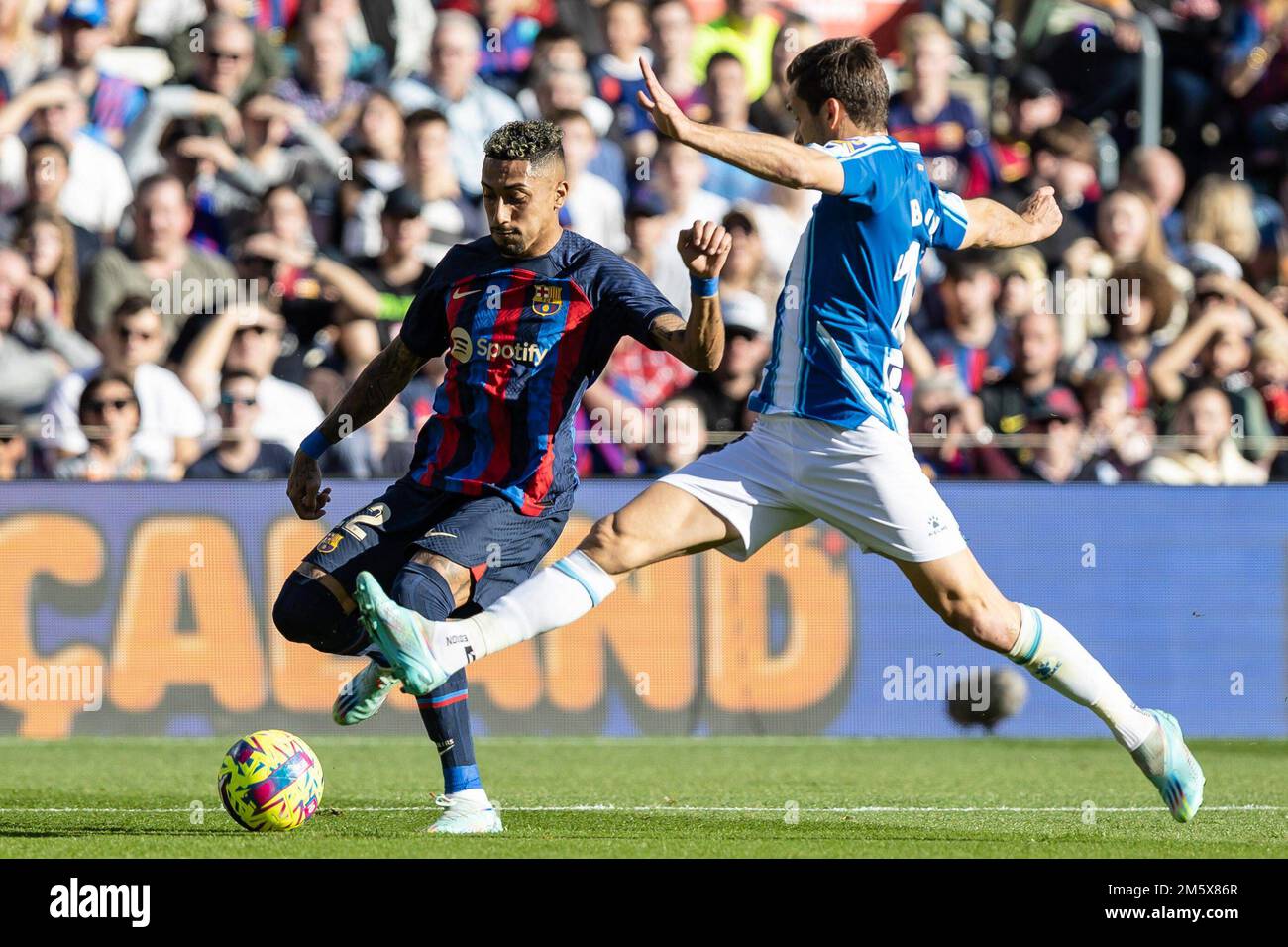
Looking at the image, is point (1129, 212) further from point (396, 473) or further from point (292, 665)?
point (292, 665)

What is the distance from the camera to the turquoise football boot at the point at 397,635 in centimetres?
611

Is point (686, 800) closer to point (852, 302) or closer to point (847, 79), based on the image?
point (852, 302)

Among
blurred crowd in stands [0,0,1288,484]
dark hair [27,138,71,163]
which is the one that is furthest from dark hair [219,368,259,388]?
dark hair [27,138,71,163]

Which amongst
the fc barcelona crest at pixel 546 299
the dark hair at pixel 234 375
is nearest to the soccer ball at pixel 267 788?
the fc barcelona crest at pixel 546 299

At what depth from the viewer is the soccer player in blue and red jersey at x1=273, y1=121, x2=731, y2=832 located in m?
7.02

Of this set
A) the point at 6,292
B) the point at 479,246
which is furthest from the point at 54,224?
the point at 479,246

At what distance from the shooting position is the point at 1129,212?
570 inches

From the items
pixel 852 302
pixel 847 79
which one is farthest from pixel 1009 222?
pixel 847 79

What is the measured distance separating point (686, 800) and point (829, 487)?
7.74 ft

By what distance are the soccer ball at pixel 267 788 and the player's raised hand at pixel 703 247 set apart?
2321 mm

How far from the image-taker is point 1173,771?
21.6ft

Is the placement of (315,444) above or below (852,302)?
below

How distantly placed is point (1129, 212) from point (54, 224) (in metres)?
7.73

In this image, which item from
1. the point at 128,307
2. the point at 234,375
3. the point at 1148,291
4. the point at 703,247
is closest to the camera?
the point at 703,247
